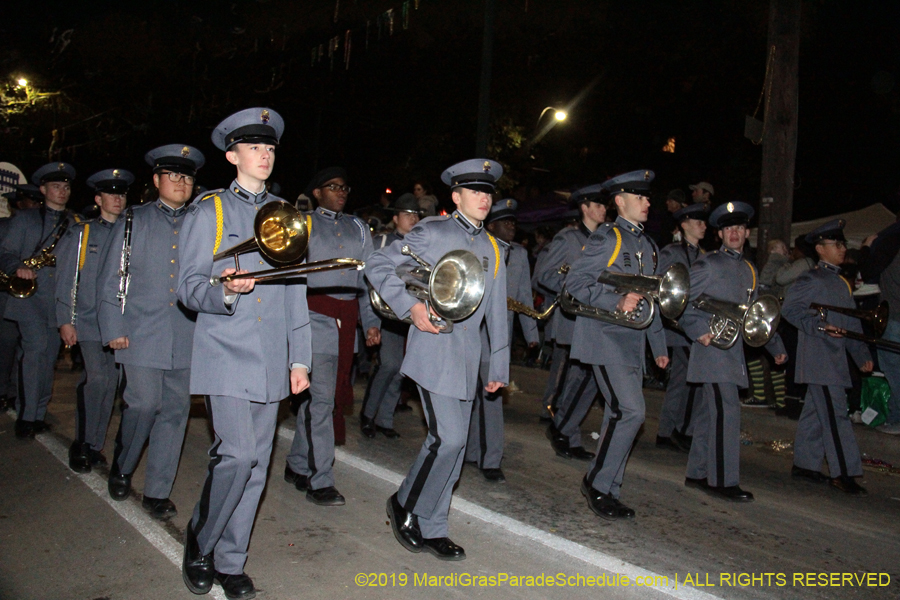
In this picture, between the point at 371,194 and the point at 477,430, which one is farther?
the point at 371,194

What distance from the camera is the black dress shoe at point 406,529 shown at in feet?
15.2

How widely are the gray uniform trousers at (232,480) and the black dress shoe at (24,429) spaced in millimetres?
4428

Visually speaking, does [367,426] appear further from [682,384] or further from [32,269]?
[32,269]

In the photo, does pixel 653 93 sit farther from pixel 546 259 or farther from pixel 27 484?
pixel 27 484

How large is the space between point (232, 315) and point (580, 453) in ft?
14.4

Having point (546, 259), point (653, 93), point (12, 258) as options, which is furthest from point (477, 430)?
point (653, 93)

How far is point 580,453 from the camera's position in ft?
24.4

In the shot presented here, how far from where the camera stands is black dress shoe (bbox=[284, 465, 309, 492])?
589cm

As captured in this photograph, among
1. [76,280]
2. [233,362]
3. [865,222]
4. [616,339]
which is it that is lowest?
[233,362]

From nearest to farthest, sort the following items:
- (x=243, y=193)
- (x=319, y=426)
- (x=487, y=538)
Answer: (x=243, y=193) → (x=487, y=538) → (x=319, y=426)

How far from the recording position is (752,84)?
19.6m

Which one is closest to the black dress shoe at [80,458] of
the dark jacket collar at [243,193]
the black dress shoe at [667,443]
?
the dark jacket collar at [243,193]

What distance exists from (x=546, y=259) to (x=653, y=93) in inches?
562

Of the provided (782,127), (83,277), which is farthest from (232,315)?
(782,127)
